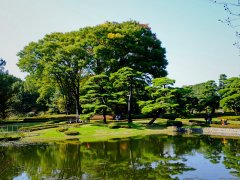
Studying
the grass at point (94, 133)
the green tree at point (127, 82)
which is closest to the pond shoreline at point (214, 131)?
the grass at point (94, 133)

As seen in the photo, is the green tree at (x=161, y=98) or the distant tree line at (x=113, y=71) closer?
the green tree at (x=161, y=98)

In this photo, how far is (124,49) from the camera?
58750mm

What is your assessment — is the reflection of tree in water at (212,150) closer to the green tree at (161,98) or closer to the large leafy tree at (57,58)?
the green tree at (161,98)

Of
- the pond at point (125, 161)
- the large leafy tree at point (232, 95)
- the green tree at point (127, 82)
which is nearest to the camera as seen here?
the pond at point (125, 161)

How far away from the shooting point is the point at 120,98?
50969 millimetres

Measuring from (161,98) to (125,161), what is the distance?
2400 cm

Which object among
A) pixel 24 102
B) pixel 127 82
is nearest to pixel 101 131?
pixel 127 82

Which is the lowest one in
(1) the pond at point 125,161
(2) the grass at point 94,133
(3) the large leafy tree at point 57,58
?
(1) the pond at point 125,161

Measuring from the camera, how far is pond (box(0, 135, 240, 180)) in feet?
65.7

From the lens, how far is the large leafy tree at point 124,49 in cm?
5653

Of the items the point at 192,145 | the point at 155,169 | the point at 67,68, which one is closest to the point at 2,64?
the point at 67,68

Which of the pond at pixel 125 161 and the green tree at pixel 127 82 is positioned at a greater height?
the green tree at pixel 127 82

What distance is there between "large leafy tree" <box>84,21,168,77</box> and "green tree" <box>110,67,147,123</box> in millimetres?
4995

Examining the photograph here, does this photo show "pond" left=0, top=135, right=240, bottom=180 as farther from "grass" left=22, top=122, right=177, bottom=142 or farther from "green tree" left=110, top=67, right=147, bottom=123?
"green tree" left=110, top=67, right=147, bottom=123
